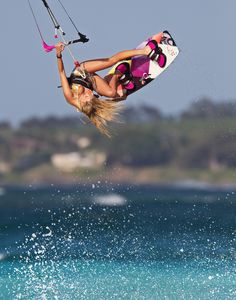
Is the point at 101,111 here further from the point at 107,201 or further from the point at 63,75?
→ the point at 107,201

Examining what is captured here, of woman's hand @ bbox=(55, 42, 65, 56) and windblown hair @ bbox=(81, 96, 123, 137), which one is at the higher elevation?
woman's hand @ bbox=(55, 42, 65, 56)

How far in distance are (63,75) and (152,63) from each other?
5.16 feet

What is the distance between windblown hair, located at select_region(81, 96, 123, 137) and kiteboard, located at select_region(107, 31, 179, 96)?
1.81ft

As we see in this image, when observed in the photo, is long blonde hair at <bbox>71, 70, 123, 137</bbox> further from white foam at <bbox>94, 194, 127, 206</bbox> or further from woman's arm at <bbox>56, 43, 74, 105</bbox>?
white foam at <bbox>94, 194, 127, 206</bbox>

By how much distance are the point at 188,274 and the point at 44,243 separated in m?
6.18

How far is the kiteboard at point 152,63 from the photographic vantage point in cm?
1409

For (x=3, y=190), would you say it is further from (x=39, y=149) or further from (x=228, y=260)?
(x=228, y=260)

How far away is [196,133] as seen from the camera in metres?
81.6

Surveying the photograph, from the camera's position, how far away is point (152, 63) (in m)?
14.3

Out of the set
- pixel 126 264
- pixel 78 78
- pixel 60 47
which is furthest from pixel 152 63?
pixel 126 264

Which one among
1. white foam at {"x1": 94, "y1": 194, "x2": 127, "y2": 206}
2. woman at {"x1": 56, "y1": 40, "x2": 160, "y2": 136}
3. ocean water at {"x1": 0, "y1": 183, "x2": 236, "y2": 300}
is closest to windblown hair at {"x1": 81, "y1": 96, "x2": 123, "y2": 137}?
woman at {"x1": 56, "y1": 40, "x2": 160, "y2": 136}

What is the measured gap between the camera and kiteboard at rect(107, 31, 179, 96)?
14.1 metres

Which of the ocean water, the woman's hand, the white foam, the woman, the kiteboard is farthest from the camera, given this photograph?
the white foam

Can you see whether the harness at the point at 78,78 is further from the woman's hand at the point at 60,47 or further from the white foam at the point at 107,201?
the white foam at the point at 107,201
